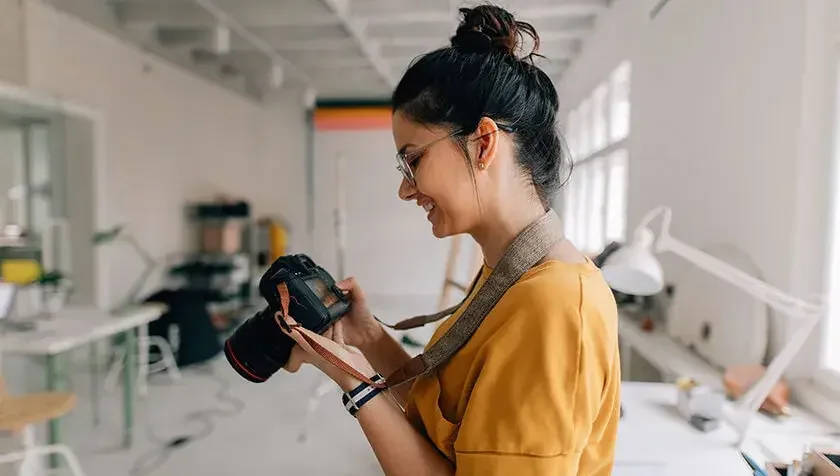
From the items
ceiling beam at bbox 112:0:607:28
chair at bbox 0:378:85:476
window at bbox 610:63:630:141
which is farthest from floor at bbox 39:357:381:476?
window at bbox 610:63:630:141

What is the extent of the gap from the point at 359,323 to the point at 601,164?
420cm

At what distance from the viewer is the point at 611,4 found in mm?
3896

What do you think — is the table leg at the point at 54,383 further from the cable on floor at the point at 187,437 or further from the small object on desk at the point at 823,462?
the small object on desk at the point at 823,462

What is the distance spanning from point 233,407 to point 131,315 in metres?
0.98

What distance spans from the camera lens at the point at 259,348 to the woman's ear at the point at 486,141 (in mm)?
429

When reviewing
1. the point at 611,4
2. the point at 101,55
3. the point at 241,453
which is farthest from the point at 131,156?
the point at 611,4

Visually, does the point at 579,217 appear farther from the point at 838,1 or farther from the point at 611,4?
the point at 838,1

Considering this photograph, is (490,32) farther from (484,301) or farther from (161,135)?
(161,135)

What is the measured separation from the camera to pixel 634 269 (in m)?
1.55

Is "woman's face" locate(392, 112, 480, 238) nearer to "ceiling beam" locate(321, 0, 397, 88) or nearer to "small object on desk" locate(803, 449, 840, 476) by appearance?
"small object on desk" locate(803, 449, 840, 476)

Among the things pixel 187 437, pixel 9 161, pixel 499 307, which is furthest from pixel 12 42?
pixel 499 307

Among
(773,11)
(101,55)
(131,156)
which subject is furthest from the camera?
(131,156)

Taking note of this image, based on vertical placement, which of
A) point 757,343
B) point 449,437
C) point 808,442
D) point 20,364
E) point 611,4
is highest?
point 611,4

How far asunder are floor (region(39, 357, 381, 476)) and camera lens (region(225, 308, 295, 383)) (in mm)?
1844
